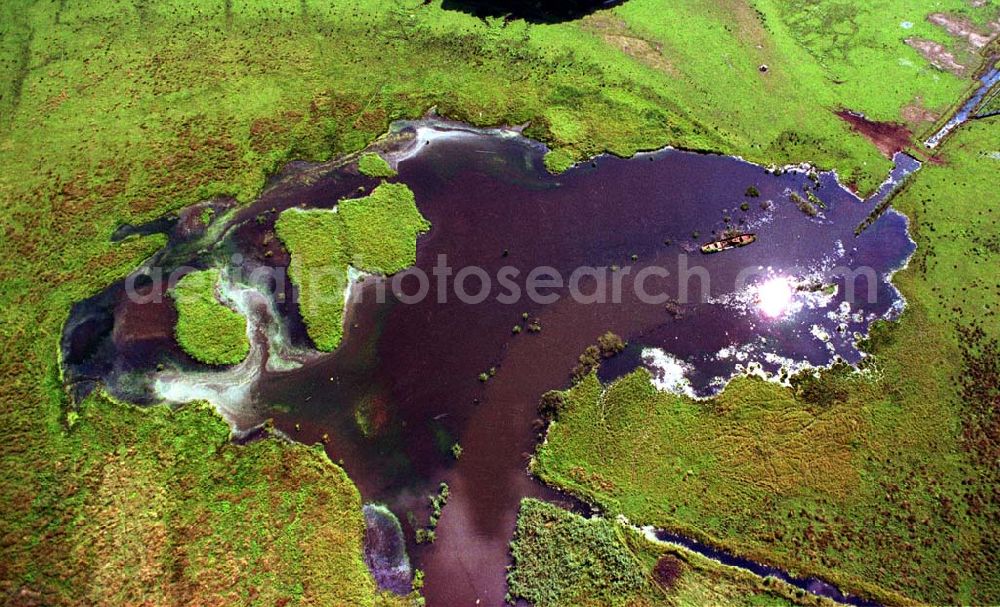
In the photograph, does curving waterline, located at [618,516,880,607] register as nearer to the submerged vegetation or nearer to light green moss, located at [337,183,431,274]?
light green moss, located at [337,183,431,274]

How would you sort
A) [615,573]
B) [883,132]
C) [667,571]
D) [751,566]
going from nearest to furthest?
[615,573]
[667,571]
[751,566]
[883,132]

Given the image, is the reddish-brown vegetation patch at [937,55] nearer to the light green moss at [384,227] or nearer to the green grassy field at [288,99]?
the green grassy field at [288,99]

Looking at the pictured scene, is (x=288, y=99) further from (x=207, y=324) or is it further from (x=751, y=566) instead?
Result: (x=751, y=566)

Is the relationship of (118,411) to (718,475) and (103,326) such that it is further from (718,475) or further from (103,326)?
(718,475)

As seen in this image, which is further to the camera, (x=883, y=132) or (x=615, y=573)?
(x=883, y=132)

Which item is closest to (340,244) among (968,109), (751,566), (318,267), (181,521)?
(318,267)

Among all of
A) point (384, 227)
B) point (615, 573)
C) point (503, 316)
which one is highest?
point (384, 227)
